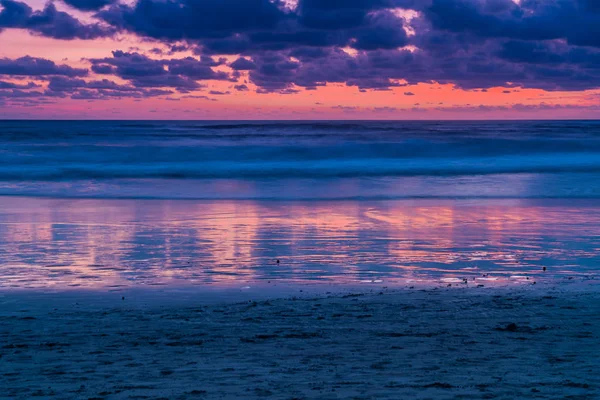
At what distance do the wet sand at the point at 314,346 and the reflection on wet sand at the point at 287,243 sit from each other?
0.99 meters

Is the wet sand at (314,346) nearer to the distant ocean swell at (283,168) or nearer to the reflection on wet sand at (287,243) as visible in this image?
the reflection on wet sand at (287,243)

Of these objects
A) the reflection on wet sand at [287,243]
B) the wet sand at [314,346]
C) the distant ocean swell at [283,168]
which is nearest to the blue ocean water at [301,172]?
the distant ocean swell at [283,168]

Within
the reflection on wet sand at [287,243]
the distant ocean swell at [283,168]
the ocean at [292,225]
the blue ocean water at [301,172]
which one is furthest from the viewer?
the distant ocean swell at [283,168]

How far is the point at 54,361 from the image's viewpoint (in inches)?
194

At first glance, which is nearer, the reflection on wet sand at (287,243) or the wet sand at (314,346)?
the wet sand at (314,346)

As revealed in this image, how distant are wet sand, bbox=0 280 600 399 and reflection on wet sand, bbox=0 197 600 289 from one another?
39.1 inches

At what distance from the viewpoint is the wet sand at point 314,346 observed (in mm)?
4316

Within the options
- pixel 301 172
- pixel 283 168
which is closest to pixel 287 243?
pixel 301 172

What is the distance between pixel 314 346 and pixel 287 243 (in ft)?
16.6

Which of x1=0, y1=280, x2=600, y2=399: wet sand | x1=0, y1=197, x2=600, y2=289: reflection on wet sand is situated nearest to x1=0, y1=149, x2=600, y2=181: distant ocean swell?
x1=0, y1=197, x2=600, y2=289: reflection on wet sand

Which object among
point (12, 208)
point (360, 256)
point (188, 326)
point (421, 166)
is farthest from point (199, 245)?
point (421, 166)

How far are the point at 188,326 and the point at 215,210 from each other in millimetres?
9184

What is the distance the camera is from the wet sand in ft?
14.2

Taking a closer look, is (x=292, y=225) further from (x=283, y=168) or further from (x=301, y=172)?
(x=283, y=168)
